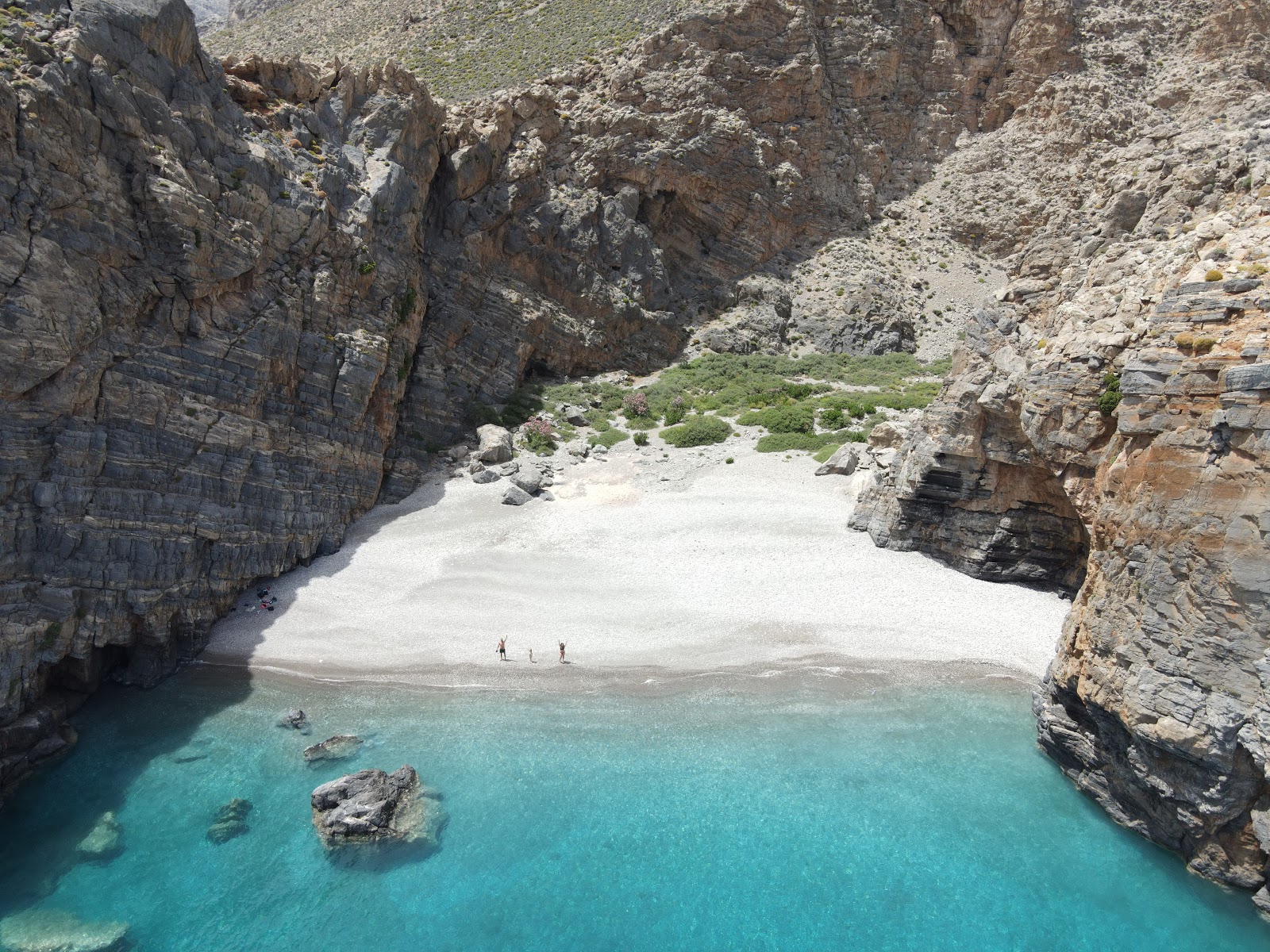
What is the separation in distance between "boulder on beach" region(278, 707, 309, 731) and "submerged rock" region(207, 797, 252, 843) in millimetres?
2249

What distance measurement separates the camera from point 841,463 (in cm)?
2880

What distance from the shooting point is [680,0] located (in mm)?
50625

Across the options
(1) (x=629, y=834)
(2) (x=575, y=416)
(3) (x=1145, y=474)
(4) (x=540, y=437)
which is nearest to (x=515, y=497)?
(4) (x=540, y=437)

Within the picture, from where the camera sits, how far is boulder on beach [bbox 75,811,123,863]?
13289 millimetres

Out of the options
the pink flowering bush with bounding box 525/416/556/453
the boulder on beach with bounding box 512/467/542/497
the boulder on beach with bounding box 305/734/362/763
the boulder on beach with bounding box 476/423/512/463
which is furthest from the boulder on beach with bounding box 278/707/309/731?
the pink flowering bush with bounding box 525/416/556/453

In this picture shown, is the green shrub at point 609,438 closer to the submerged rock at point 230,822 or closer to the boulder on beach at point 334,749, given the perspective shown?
the boulder on beach at point 334,749

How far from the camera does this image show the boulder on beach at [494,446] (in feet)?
102

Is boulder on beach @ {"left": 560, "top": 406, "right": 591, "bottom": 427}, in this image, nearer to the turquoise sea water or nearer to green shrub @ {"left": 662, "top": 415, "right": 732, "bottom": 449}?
green shrub @ {"left": 662, "top": 415, "right": 732, "bottom": 449}

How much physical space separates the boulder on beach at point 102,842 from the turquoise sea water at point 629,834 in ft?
0.65

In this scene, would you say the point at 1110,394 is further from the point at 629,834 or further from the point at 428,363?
the point at 428,363

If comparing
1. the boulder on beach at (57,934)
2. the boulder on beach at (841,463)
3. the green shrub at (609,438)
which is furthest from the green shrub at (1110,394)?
the green shrub at (609,438)

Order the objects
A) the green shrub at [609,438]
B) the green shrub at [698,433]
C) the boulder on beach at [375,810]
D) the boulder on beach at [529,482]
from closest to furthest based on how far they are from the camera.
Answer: the boulder on beach at [375,810]
the boulder on beach at [529,482]
the green shrub at [698,433]
the green shrub at [609,438]

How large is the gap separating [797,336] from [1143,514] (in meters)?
36.6

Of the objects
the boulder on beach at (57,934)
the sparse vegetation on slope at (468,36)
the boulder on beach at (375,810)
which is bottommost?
the boulder on beach at (57,934)
